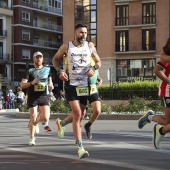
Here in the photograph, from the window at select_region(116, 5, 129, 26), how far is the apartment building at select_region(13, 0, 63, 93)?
16.3m

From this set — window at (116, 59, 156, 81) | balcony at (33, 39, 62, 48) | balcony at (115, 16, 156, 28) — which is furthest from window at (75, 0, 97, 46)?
balcony at (33, 39, 62, 48)

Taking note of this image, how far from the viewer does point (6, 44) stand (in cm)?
7175

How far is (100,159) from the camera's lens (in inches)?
285

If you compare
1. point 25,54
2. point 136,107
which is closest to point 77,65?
point 136,107

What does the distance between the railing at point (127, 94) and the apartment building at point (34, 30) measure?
3724 centimetres

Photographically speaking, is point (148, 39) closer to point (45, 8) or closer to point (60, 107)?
point (45, 8)

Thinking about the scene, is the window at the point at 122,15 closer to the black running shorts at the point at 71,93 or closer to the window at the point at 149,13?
the window at the point at 149,13

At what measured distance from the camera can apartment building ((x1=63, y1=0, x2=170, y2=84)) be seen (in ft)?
182

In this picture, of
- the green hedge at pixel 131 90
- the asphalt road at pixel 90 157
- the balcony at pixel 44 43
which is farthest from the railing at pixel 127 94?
the balcony at pixel 44 43

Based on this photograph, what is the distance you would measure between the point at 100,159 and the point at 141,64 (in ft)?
164

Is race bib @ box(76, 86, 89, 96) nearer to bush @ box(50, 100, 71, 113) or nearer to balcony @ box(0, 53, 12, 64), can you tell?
bush @ box(50, 100, 71, 113)

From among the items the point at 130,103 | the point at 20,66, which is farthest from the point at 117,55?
the point at 130,103

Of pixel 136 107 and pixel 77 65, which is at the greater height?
pixel 77 65

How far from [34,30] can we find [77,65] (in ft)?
228
